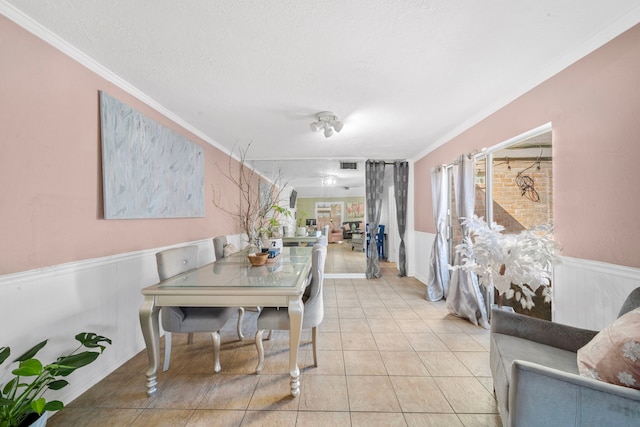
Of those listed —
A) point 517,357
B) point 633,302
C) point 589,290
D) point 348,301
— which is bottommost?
point 348,301

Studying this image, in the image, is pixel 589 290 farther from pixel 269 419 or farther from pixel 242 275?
pixel 242 275

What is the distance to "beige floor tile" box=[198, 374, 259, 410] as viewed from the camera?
1593mm

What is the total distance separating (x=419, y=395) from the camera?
5.46 ft

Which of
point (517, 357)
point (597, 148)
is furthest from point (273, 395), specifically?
point (597, 148)

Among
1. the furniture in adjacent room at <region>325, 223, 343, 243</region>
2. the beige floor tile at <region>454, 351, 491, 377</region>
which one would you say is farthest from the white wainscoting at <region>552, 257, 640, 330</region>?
the furniture in adjacent room at <region>325, 223, 343, 243</region>

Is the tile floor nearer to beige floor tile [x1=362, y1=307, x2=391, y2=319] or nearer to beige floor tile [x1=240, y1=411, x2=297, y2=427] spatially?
beige floor tile [x1=240, y1=411, x2=297, y2=427]

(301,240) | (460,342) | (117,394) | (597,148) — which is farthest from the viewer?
(301,240)

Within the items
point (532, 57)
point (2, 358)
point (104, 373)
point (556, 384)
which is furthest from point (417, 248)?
point (2, 358)

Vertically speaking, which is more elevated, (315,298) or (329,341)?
(315,298)

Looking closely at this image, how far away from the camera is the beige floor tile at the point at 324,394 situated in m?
1.57

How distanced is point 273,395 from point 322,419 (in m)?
0.39

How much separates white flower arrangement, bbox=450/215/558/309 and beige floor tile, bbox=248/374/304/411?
5.78 ft

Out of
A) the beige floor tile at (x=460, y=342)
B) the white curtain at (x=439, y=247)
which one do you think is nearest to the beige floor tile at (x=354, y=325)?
the beige floor tile at (x=460, y=342)

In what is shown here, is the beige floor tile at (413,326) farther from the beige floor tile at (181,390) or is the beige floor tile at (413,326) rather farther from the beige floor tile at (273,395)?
the beige floor tile at (181,390)
